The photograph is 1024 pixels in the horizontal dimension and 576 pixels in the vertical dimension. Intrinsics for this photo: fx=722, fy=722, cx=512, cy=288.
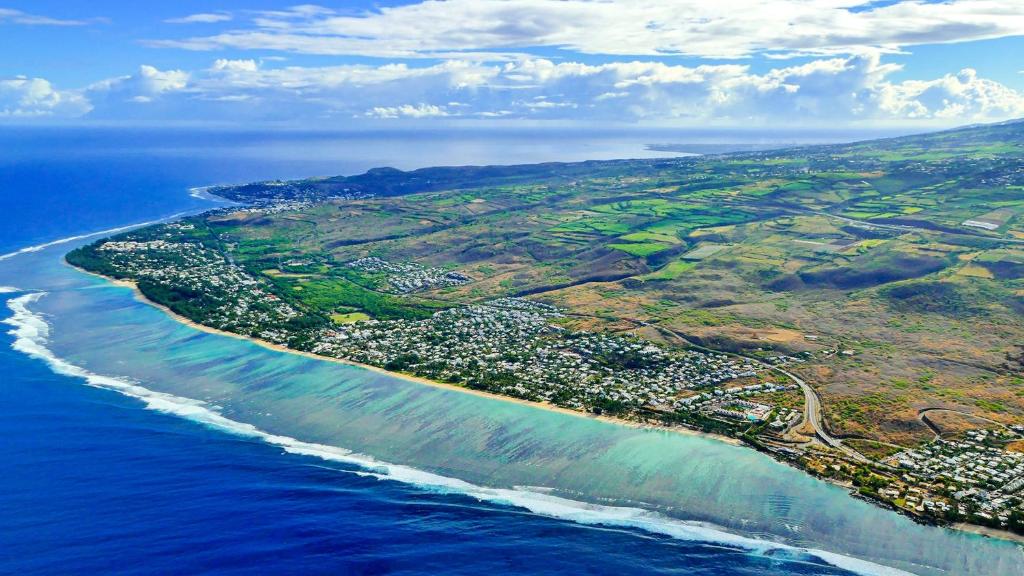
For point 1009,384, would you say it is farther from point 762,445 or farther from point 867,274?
point 867,274

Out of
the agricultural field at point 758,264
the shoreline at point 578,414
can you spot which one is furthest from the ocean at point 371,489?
the agricultural field at point 758,264

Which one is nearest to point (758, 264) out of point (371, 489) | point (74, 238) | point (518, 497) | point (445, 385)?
point (445, 385)

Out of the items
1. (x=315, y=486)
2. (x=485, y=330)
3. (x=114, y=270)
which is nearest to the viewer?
(x=315, y=486)

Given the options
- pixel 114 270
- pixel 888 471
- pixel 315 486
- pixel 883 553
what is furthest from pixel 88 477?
pixel 114 270

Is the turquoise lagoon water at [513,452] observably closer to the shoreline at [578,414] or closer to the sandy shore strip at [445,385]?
the shoreline at [578,414]

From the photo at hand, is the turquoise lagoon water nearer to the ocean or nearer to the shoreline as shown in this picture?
the ocean

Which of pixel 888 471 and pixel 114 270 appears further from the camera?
pixel 114 270
